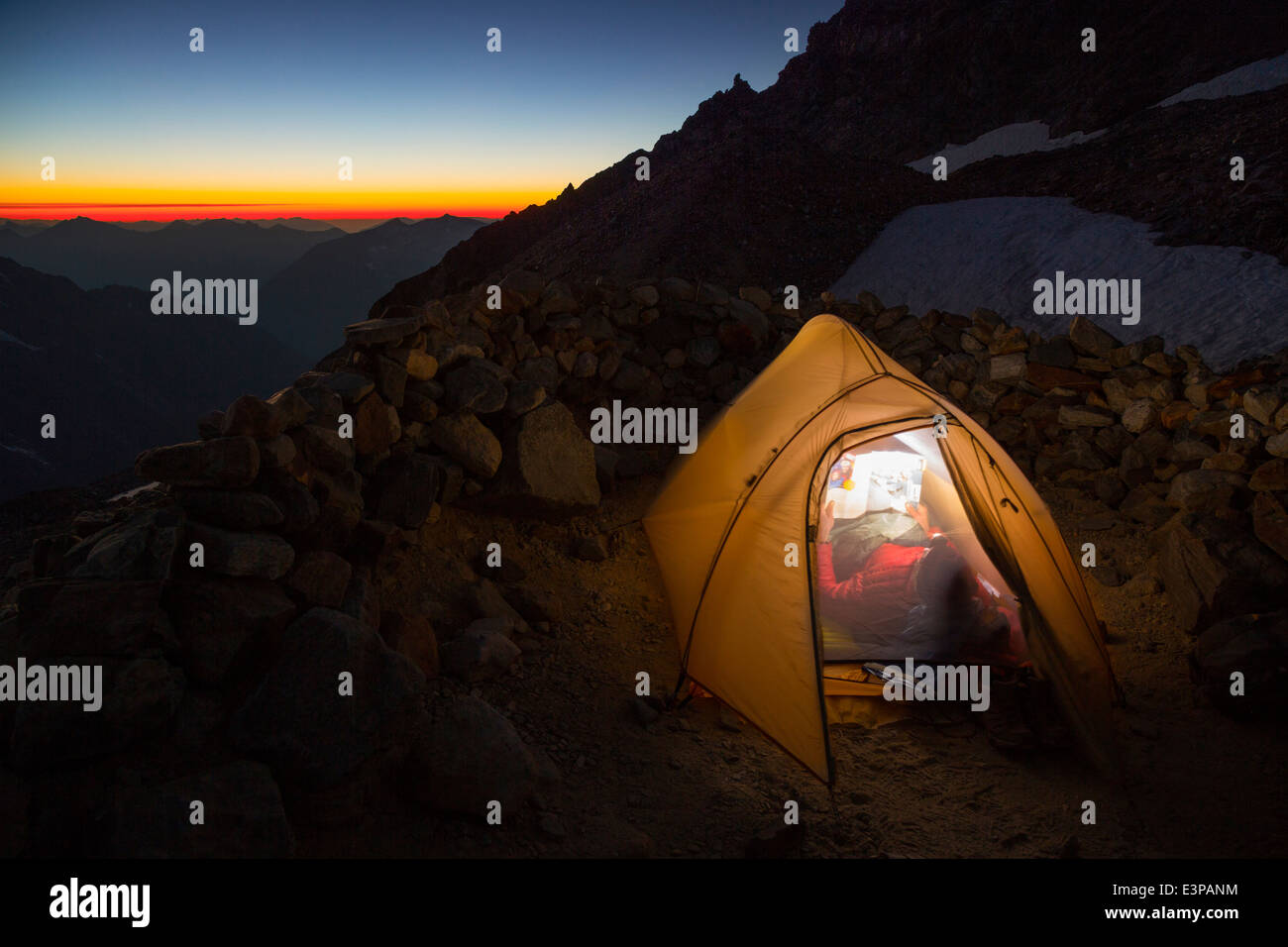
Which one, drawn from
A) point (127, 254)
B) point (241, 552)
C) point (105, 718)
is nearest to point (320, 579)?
point (241, 552)

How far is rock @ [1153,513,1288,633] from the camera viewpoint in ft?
20.9

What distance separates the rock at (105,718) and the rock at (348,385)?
2710mm

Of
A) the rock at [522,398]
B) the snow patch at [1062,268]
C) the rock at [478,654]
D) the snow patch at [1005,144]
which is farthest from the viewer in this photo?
the snow patch at [1005,144]

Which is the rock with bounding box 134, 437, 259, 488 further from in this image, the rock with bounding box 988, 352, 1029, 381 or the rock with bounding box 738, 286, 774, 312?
the rock with bounding box 988, 352, 1029, 381

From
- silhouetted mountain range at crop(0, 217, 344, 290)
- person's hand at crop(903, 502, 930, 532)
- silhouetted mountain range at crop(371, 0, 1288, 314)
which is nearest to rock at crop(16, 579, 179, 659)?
person's hand at crop(903, 502, 930, 532)

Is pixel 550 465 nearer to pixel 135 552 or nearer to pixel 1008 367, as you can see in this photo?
pixel 135 552

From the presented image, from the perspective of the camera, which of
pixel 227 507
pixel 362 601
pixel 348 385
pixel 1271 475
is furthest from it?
pixel 1271 475

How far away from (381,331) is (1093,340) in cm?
809

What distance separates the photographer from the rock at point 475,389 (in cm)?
696

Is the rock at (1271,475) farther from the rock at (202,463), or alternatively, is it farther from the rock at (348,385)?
the rock at (202,463)

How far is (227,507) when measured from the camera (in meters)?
4.56

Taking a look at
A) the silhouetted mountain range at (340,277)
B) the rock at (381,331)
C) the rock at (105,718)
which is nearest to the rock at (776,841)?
the rock at (105,718)

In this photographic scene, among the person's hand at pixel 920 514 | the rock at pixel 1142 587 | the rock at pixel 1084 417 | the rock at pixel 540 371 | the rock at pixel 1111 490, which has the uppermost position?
the rock at pixel 540 371
